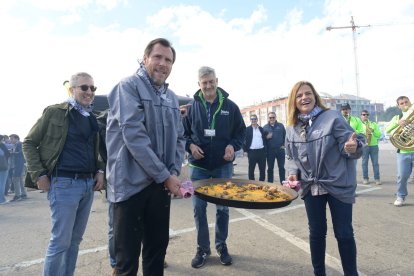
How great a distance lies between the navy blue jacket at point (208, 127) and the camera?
3727 mm

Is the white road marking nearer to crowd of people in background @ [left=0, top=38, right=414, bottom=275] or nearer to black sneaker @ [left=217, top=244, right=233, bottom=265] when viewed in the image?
crowd of people in background @ [left=0, top=38, right=414, bottom=275]

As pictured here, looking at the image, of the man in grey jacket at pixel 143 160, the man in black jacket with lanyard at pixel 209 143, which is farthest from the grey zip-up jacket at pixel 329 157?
the man in grey jacket at pixel 143 160

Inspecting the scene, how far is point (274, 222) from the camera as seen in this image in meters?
5.16

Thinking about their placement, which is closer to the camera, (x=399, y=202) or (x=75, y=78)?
(x=75, y=78)

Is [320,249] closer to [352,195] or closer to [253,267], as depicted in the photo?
[352,195]

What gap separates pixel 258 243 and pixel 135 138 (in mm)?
2879

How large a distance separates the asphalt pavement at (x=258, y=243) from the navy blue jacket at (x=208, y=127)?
1.27m

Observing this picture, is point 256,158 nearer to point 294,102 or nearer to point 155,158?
point 294,102

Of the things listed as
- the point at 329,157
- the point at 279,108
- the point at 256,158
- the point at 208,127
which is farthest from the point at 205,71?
the point at 279,108

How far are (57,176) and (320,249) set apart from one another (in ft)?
8.82

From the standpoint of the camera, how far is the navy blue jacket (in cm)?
373

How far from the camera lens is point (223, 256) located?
3.56 meters

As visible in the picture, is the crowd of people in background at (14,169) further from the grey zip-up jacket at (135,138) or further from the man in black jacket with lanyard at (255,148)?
the grey zip-up jacket at (135,138)

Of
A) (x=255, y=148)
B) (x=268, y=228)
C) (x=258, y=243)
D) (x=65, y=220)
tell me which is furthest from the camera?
(x=255, y=148)
